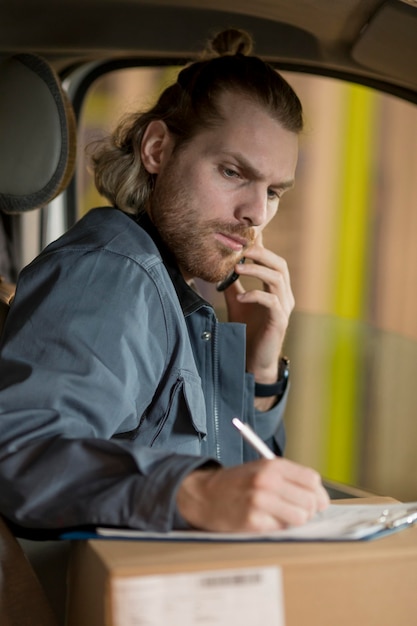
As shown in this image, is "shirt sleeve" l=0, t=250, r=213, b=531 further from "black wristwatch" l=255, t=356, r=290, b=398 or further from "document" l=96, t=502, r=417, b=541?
"black wristwatch" l=255, t=356, r=290, b=398

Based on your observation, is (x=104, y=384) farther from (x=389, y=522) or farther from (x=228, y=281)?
(x=228, y=281)

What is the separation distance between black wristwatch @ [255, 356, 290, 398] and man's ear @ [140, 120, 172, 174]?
52cm

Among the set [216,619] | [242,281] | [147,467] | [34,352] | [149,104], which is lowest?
[216,619]

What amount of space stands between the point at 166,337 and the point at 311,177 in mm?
1367

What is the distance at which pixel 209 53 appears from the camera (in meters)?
1.81

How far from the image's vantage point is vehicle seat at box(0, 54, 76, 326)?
1.76 meters

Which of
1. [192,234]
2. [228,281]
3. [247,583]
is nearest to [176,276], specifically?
[192,234]

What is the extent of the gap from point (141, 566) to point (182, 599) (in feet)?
0.16

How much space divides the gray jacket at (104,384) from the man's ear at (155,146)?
21 cm

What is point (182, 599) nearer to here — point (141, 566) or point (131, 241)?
point (141, 566)

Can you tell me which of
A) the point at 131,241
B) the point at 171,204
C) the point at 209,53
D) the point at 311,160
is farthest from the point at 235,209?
the point at 311,160

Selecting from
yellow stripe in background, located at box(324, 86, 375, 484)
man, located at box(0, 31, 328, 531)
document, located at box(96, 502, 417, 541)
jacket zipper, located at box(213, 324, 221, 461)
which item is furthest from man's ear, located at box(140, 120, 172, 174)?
document, located at box(96, 502, 417, 541)

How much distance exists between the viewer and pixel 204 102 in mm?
1703

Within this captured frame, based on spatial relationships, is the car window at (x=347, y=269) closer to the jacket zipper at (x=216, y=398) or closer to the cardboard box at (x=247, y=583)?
the jacket zipper at (x=216, y=398)
